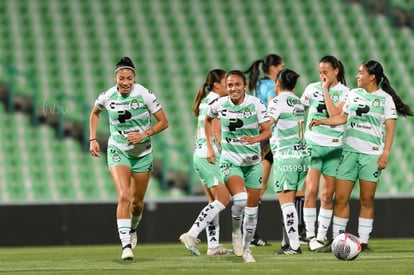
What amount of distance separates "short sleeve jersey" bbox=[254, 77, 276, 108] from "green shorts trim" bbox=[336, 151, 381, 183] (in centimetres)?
176

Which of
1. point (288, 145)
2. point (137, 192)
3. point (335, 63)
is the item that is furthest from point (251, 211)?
point (335, 63)

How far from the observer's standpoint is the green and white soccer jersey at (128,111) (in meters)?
11.7

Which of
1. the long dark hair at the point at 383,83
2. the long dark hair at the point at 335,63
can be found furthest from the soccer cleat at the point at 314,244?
the long dark hair at the point at 335,63

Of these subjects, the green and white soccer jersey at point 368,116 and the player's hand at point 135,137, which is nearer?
the player's hand at point 135,137

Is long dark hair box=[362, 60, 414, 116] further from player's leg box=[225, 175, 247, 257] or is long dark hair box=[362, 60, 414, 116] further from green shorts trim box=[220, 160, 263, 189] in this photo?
player's leg box=[225, 175, 247, 257]

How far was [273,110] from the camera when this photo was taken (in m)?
12.3

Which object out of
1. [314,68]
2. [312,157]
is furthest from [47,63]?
[312,157]

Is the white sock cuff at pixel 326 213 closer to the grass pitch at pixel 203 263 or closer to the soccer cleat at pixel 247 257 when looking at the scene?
the grass pitch at pixel 203 263

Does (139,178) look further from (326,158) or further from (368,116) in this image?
(368,116)

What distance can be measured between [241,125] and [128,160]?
1290 mm

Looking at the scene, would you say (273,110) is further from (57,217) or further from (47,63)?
(47,63)

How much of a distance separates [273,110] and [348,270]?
2924mm

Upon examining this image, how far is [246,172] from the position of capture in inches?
458

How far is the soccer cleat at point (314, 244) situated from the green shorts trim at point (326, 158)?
783mm
